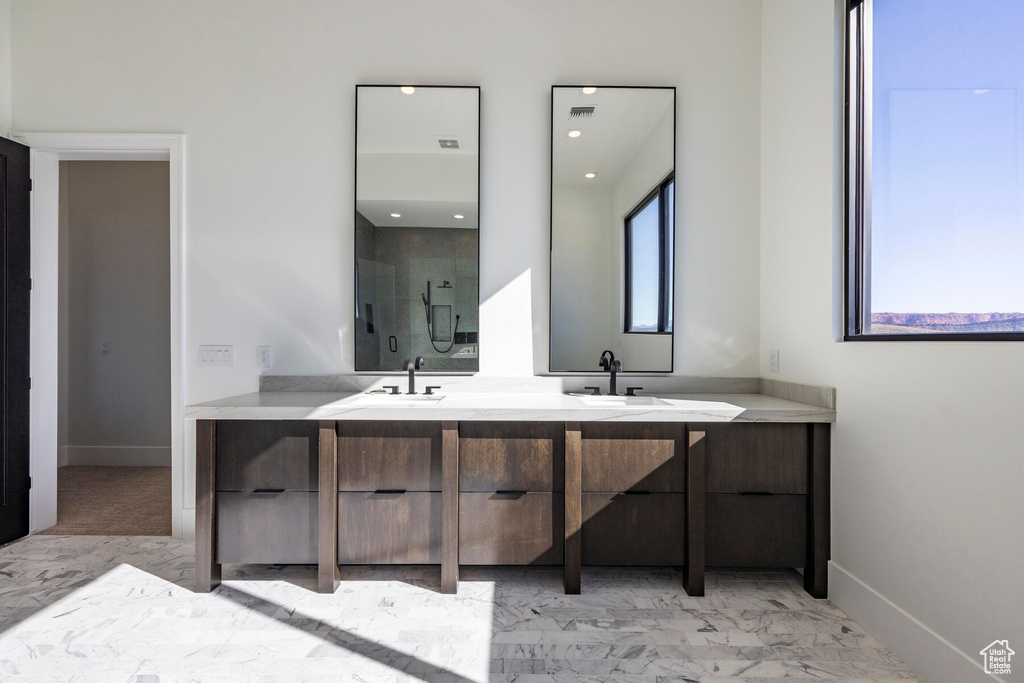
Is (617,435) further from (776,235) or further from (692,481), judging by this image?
(776,235)

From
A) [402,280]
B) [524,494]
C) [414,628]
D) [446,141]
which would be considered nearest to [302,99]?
[446,141]

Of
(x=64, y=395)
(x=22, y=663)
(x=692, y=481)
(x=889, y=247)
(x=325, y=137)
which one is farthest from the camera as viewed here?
(x=64, y=395)

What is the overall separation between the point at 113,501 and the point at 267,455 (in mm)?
1904

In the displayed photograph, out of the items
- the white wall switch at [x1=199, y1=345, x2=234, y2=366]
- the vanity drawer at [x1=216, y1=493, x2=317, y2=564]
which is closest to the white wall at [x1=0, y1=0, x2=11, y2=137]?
the white wall switch at [x1=199, y1=345, x2=234, y2=366]

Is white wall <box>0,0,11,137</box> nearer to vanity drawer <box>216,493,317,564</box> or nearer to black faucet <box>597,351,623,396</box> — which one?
vanity drawer <box>216,493,317,564</box>

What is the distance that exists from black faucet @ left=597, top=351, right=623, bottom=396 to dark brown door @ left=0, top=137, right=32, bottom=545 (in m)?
2.88

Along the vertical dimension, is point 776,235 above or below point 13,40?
below

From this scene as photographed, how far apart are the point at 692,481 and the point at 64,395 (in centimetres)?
479

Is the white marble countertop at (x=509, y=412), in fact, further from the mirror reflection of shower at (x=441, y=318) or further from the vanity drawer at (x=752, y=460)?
the mirror reflection of shower at (x=441, y=318)

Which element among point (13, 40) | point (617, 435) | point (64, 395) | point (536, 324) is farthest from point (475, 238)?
point (64, 395)

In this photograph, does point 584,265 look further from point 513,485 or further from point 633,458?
point 513,485

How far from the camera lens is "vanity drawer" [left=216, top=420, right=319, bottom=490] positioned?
212 centimetres

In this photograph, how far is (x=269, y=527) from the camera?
2.12 meters

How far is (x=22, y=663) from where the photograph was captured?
168 cm
